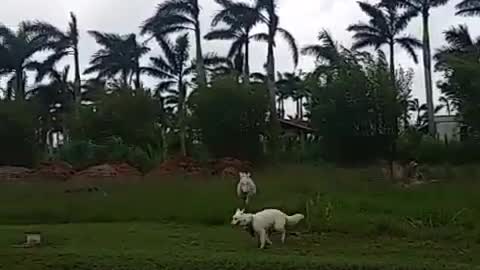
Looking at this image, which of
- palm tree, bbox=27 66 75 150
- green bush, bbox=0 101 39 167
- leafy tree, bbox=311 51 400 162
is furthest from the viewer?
palm tree, bbox=27 66 75 150

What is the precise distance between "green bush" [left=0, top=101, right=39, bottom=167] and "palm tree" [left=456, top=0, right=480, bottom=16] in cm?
2292

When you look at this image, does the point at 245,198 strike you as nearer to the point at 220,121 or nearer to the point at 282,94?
the point at 220,121

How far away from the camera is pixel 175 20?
42.0m

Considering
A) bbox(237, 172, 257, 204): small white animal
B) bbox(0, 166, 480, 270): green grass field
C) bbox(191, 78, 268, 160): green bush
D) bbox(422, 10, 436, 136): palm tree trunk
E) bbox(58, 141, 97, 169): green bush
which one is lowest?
bbox(0, 166, 480, 270): green grass field

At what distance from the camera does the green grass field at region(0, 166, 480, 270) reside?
35.1ft

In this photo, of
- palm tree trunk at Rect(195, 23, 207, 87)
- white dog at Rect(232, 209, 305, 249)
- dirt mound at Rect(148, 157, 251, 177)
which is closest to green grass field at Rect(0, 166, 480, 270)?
white dog at Rect(232, 209, 305, 249)

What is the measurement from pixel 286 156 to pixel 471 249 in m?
24.0

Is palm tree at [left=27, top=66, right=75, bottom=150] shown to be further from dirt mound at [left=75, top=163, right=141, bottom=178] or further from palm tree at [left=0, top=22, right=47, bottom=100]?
dirt mound at [left=75, top=163, right=141, bottom=178]

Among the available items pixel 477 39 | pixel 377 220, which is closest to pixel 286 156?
pixel 477 39

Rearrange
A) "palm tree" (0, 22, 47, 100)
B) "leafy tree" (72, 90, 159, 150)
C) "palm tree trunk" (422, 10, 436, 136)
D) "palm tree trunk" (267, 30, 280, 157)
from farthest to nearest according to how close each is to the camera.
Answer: "palm tree" (0, 22, 47, 100)
"palm tree trunk" (422, 10, 436, 136)
"leafy tree" (72, 90, 159, 150)
"palm tree trunk" (267, 30, 280, 157)

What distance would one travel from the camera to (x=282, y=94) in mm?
75938

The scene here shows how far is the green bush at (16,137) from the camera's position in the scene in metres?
34.8

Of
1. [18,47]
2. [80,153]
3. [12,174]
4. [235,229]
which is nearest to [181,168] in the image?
[12,174]

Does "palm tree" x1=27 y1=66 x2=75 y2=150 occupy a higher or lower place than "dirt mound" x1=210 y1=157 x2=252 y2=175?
higher
